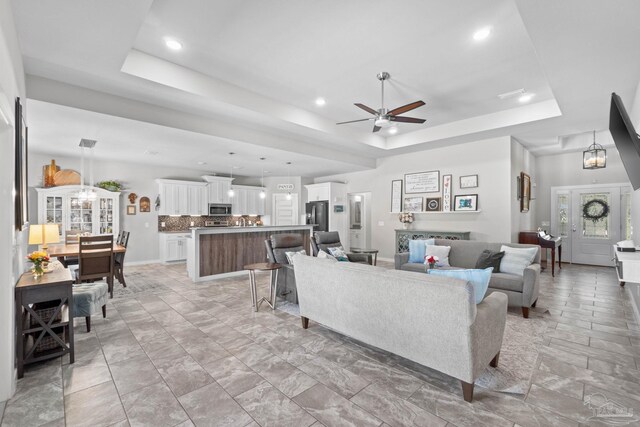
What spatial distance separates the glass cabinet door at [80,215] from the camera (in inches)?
268

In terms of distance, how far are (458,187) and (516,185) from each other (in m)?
1.13

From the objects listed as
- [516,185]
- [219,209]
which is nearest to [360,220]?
[516,185]

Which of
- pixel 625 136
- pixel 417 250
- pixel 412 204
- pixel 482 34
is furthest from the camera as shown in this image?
pixel 412 204

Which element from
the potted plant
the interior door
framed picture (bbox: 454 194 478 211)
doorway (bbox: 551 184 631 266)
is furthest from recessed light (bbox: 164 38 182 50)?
the interior door

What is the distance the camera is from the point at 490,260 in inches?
166

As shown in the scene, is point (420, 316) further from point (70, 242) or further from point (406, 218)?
point (70, 242)

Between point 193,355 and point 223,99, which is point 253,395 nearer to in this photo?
point 193,355

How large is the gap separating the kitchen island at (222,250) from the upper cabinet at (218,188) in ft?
9.97

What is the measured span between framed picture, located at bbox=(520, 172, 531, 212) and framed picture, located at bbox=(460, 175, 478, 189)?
1.07 meters

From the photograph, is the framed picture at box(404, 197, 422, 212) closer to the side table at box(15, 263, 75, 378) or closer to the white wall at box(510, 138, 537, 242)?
the white wall at box(510, 138, 537, 242)

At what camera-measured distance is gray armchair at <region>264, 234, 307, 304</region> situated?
431 cm

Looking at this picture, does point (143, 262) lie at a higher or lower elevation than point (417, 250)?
lower

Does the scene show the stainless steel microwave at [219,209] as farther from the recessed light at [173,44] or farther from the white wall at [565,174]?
the white wall at [565,174]

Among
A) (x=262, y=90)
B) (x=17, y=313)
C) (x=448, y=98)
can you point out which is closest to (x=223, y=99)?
(x=262, y=90)
